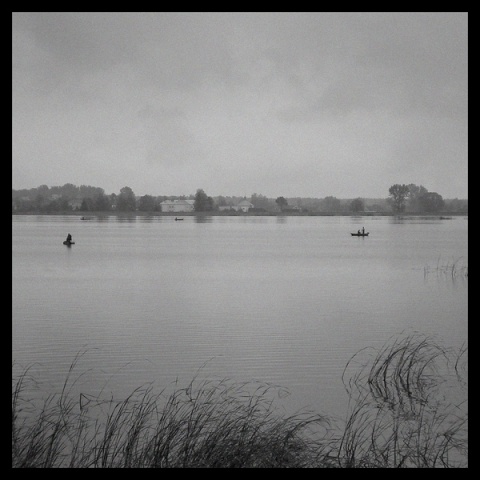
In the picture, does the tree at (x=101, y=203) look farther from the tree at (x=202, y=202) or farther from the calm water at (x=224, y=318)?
the calm water at (x=224, y=318)

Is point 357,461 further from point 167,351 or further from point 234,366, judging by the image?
point 167,351

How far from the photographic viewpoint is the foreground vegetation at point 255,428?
6.34 metres

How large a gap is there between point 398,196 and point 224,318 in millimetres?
98599

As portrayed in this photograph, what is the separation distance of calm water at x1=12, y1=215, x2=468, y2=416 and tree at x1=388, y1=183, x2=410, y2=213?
74015mm

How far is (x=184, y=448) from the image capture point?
6.56 m

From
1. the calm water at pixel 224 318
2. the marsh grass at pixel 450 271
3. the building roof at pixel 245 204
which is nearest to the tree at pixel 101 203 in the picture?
the building roof at pixel 245 204

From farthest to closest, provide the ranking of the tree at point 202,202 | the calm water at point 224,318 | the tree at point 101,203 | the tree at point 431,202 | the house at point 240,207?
the house at point 240,207 → the tree at point 202,202 → the tree at point 101,203 → the tree at point 431,202 → the calm water at point 224,318

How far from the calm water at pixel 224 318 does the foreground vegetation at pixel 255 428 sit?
656 mm

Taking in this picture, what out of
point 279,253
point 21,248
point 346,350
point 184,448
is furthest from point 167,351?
point 21,248

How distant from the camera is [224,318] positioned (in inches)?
708

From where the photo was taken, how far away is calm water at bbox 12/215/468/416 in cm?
1130

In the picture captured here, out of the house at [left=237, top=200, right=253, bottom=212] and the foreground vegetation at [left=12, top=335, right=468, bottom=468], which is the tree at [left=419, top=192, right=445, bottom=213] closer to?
the house at [left=237, top=200, right=253, bottom=212]

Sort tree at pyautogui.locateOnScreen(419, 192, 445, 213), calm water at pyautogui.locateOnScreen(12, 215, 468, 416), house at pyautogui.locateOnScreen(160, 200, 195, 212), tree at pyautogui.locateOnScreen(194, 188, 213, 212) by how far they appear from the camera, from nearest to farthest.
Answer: calm water at pyautogui.locateOnScreen(12, 215, 468, 416) < tree at pyautogui.locateOnScreen(419, 192, 445, 213) < tree at pyautogui.locateOnScreen(194, 188, 213, 212) < house at pyautogui.locateOnScreen(160, 200, 195, 212)

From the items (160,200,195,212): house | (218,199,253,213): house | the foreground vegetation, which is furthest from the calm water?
(218,199,253,213): house
